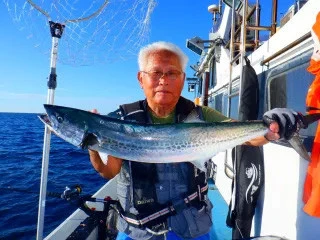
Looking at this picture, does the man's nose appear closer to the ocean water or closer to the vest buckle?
the vest buckle

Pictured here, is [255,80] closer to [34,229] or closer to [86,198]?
[86,198]

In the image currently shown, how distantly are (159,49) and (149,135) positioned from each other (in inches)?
33.4

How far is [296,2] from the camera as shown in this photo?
471cm

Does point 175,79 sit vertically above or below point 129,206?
above

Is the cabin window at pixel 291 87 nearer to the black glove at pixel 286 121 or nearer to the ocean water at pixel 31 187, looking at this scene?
the black glove at pixel 286 121

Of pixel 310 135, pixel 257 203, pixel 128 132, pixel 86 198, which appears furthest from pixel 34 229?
pixel 310 135

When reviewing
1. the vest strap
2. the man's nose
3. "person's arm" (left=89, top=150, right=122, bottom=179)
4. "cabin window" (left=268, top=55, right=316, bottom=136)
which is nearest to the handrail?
"cabin window" (left=268, top=55, right=316, bottom=136)

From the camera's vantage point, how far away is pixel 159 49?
9.62 ft

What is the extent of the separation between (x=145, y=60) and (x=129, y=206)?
1416 mm

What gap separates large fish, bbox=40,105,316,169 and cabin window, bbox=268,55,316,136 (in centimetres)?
133

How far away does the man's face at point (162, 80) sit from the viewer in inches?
110

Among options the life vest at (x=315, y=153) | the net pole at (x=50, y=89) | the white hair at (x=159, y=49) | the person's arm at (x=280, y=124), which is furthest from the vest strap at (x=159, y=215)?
the net pole at (x=50, y=89)

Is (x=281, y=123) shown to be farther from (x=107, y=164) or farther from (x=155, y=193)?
(x=107, y=164)

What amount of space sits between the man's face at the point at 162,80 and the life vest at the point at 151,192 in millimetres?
242
